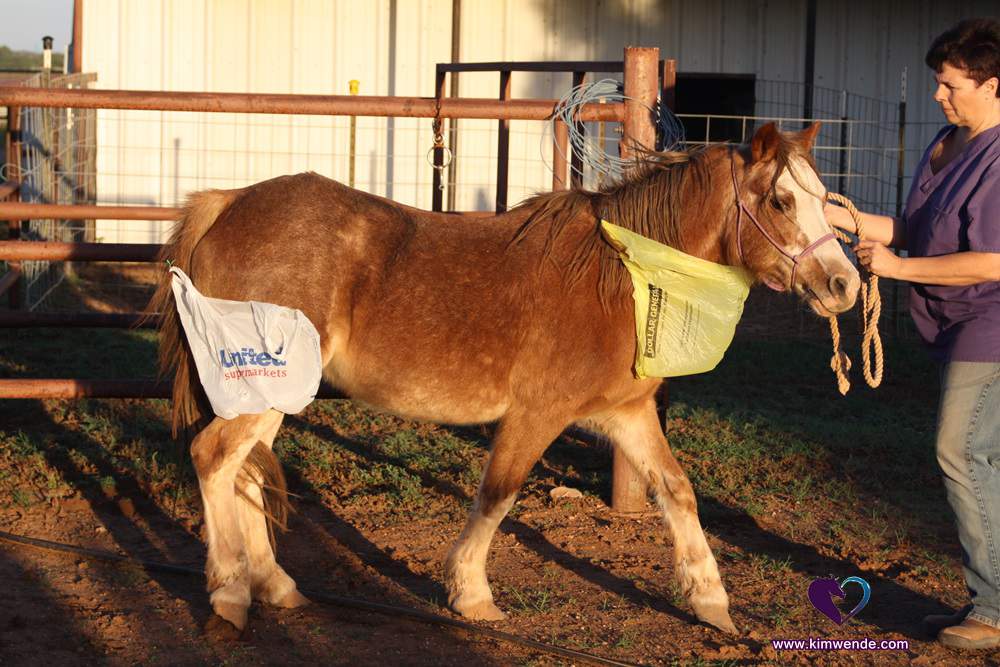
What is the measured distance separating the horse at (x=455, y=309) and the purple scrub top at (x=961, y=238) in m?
0.50

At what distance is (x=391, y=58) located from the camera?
13430mm

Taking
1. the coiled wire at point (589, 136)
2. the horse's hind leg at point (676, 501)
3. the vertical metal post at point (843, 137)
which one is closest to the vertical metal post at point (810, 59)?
the vertical metal post at point (843, 137)

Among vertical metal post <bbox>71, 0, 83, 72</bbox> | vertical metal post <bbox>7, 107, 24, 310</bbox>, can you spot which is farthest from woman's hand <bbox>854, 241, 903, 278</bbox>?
vertical metal post <bbox>71, 0, 83, 72</bbox>

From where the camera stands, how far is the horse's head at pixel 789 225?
3.82m

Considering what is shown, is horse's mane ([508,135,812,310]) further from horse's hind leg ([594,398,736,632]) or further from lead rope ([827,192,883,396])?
horse's hind leg ([594,398,736,632])

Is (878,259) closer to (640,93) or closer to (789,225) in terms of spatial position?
(789,225)

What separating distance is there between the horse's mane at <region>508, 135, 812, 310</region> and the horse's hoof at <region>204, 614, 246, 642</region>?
1.76 metres

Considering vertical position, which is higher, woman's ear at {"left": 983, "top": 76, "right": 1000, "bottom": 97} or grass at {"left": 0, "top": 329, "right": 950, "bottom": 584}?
woman's ear at {"left": 983, "top": 76, "right": 1000, "bottom": 97}

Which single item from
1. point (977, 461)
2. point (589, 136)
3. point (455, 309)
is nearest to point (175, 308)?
point (455, 309)

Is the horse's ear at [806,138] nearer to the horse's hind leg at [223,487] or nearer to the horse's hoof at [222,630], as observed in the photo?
the horse's hind leg at [223,487]

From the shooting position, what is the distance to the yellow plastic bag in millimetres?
4074

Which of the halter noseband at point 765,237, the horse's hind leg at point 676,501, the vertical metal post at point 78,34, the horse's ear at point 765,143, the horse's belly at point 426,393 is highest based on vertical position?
the vertical metal post at point 78,34

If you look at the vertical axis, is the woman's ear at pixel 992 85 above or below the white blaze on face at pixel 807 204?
above

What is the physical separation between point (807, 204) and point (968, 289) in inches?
27.1
